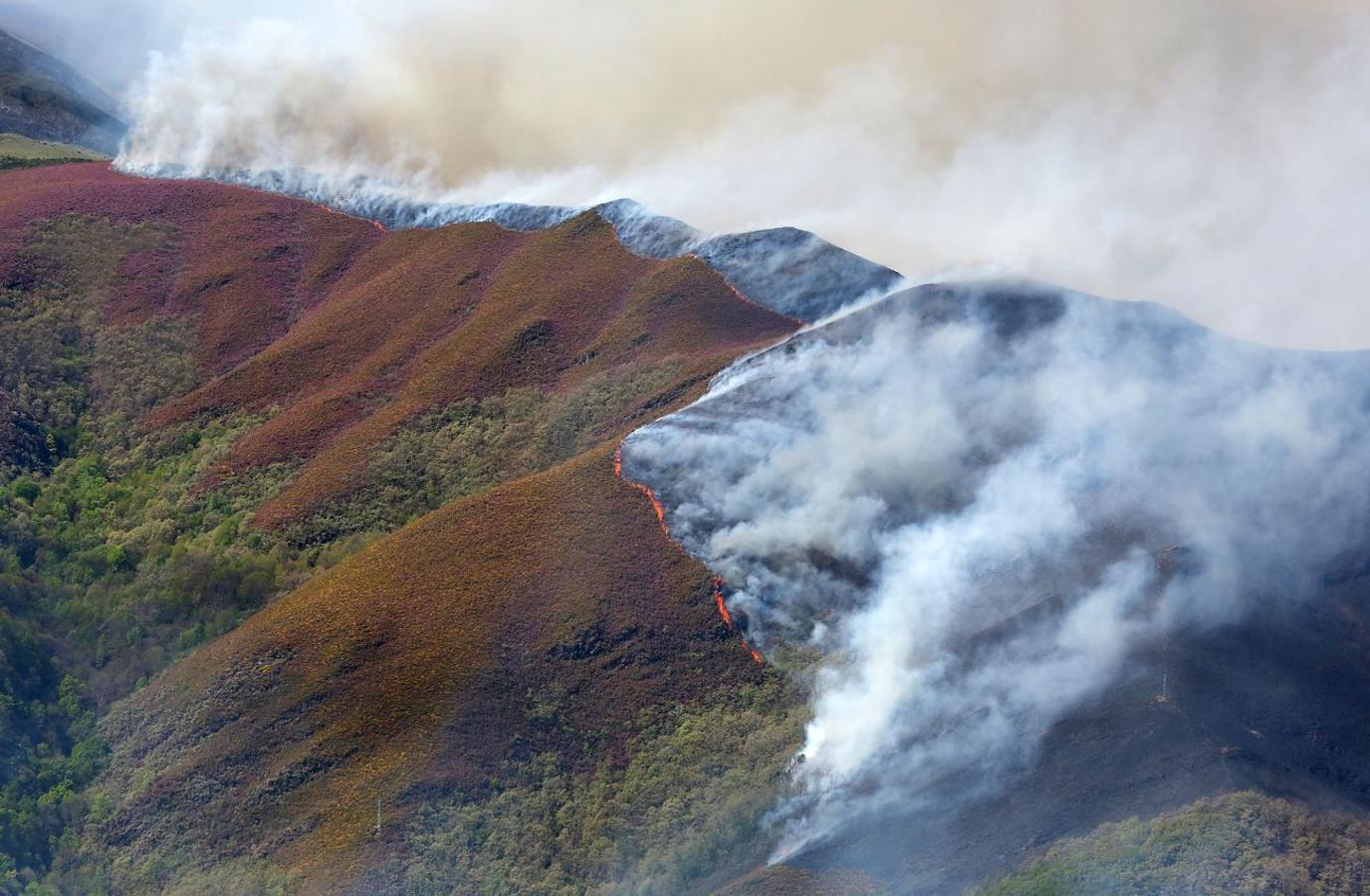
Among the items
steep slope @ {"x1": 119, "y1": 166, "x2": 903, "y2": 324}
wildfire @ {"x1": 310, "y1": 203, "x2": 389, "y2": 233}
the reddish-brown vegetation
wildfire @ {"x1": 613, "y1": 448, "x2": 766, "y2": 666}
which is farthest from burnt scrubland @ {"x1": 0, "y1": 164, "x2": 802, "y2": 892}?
wildfire @ {"x1": 310, "y1": 203, "x2": 389, "y2": 233}

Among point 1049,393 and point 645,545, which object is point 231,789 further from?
point 1049,393

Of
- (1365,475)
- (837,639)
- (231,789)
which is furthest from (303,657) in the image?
(1365,475)

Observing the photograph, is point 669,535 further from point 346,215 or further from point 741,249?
point 346,215

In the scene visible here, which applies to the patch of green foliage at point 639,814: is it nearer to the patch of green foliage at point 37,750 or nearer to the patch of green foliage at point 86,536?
the patch of green foliage at point 37,750

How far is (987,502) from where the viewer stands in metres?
55.5

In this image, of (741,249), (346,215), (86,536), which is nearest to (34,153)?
(346,215)

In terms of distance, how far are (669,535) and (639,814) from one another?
1178 cm

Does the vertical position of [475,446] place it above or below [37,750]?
above

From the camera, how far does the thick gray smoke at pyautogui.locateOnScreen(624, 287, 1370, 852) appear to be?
47719 mm

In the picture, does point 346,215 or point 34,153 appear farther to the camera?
point 34,153

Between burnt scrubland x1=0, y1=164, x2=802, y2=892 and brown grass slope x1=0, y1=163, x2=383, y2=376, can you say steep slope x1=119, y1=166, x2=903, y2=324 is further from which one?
brown grass slope x1=0, y1=163, x2=383, y2=376

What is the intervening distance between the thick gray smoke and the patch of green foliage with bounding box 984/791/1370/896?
4.60m

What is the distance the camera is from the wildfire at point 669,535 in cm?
5206

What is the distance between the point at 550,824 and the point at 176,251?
53.8 metres
